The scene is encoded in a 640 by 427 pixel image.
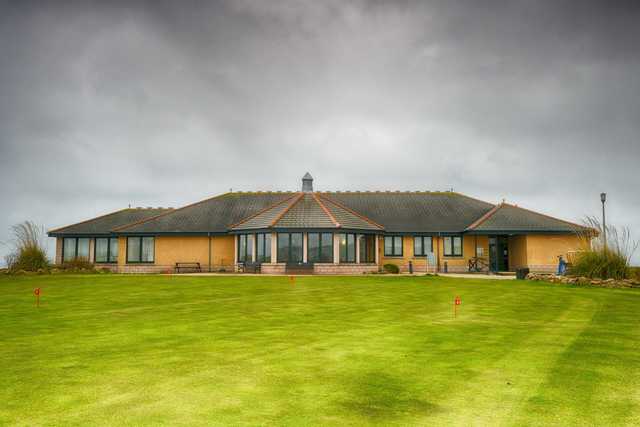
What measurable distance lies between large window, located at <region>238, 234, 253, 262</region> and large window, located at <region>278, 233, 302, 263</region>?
2.40 metres

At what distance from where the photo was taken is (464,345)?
32.6 ft

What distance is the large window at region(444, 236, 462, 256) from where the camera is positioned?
4238 centimetres

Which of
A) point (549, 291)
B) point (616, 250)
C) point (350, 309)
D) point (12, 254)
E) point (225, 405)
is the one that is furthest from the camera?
point (12, 254)

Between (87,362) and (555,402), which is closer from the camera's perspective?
(555,402)

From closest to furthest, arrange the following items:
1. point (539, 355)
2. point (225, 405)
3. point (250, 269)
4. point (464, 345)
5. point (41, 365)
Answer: point (225, 405)
point (41, 365)
point (539, 355)
point (464, 345)
point (250, 269)

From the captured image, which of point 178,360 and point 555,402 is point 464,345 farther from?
point 178,360

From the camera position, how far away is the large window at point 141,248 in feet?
138

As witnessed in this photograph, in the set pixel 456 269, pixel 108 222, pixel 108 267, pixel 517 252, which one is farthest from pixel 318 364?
pixel 108 222

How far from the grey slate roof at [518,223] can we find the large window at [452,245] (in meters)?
1.73

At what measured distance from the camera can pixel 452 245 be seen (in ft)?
139

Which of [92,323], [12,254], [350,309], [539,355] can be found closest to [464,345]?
[539,355]

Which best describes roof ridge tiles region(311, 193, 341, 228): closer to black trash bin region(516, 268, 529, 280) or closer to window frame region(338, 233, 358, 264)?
window frame region(338, 233, 358, 264)

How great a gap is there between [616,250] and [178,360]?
2252 cm

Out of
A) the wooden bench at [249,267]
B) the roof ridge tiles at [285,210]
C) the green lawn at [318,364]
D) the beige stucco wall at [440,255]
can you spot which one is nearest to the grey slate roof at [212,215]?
the wooden bench at [249,267]
